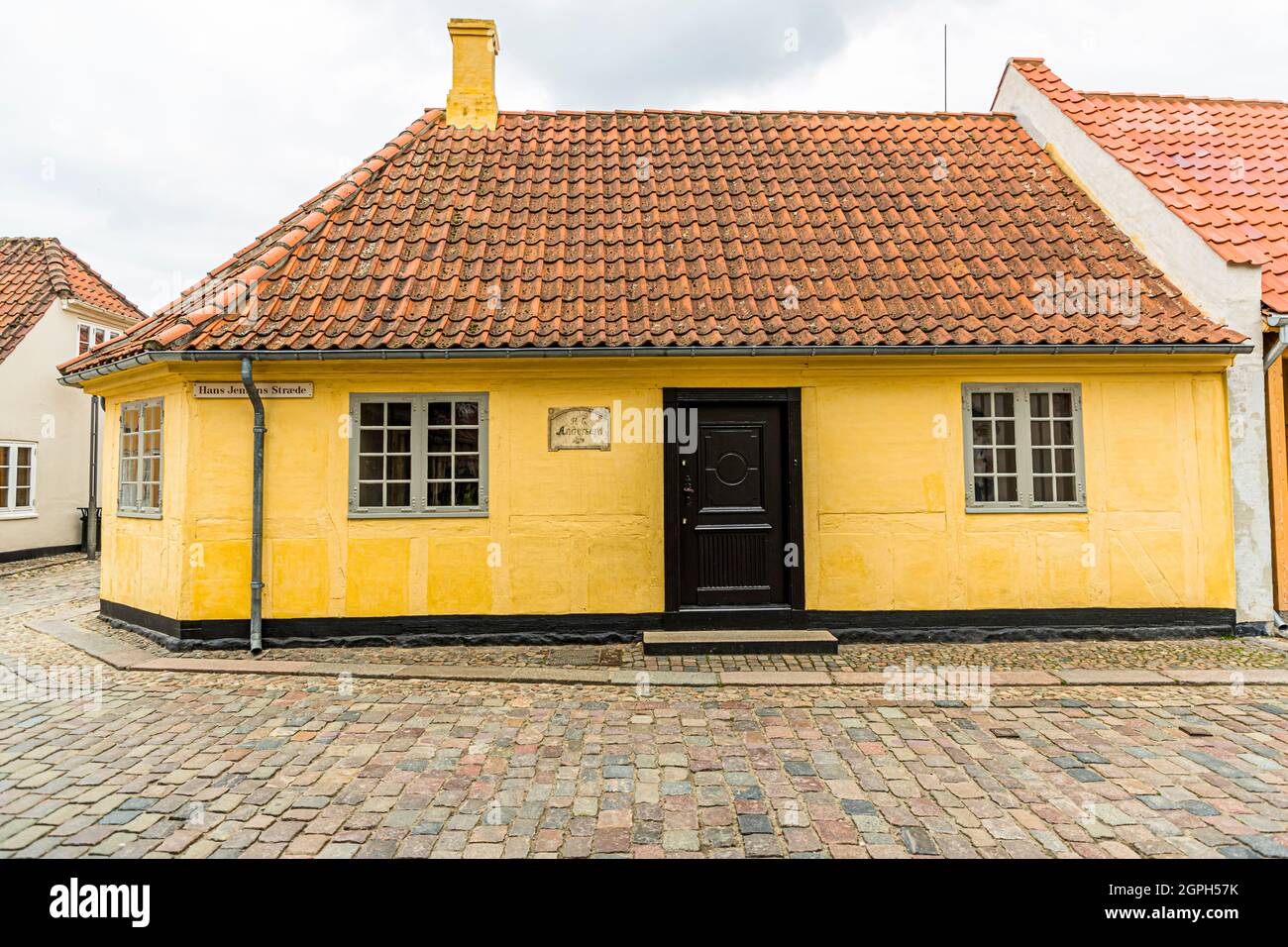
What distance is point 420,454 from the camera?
730 centimetres

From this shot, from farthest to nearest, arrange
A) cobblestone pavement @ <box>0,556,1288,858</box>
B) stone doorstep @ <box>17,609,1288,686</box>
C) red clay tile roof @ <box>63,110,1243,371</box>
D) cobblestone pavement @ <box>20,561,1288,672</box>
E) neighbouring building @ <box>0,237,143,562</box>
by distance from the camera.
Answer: neighbouring building @ <box>0,237,143,562</box> < red clay tile roof @ <box>63,110,1243,371</box> < cobblestone pavement @ <box>20,561,1288,672</box> < stone doorstep @ <box>17,609,1288,686</box> < cobblestone pavement @ <box>0,556,1288,858</box>

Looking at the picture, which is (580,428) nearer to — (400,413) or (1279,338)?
(400,413)

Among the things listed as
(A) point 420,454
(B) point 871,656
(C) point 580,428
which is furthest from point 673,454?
(B) point 871,656

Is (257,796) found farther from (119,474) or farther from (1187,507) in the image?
(1187,507)

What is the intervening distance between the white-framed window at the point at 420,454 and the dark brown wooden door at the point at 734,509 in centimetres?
220

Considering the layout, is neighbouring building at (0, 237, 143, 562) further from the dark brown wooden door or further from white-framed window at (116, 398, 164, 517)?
the dark brown wooden door

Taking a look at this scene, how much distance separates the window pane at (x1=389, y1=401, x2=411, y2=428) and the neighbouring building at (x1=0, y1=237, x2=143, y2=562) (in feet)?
42.0

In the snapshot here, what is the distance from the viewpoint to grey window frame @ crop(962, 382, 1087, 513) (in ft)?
24.5

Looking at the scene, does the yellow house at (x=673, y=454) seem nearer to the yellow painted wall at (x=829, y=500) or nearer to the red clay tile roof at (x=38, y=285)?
the yellow painted wall at (x=829, y=500)

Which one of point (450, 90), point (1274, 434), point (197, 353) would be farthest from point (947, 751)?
point (450, 90)

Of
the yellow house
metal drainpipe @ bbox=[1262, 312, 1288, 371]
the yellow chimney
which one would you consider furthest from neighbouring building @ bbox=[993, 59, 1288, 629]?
the yellow chimney

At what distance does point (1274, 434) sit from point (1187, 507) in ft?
4.01

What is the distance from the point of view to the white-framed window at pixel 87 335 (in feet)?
55.1

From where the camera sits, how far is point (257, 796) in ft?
12.9
